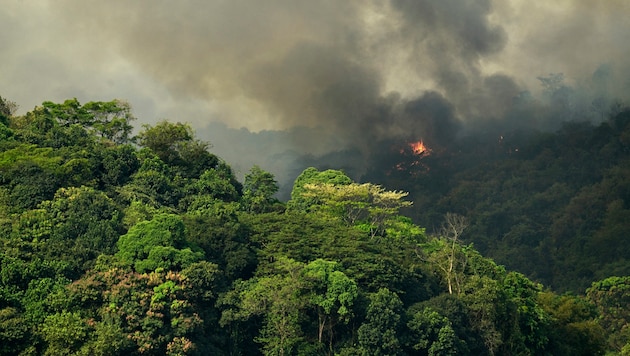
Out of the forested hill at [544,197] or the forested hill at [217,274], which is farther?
the forested hill at [544,197]

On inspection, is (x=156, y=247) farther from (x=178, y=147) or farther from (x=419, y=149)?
(x=419, y=149)

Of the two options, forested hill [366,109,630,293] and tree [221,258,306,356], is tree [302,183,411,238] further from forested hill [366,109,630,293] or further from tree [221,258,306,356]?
forested hill [366,109,630,293]

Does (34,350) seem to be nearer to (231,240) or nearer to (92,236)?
(92,236)

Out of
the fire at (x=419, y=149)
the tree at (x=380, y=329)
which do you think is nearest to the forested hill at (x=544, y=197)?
the fire at (x=419, y=149)

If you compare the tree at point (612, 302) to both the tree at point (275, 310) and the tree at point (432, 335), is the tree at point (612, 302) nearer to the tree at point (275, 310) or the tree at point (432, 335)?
the tree at point (432, 335)

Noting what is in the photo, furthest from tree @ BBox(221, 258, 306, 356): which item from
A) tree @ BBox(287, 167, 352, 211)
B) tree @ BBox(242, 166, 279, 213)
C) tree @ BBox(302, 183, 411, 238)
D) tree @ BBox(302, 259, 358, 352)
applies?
tree @ BBox(287, 167, 352, 211)

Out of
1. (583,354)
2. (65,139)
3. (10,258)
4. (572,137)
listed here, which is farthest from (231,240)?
(572,137)

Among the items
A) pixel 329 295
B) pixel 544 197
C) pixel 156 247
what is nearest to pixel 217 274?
pixel 156 247

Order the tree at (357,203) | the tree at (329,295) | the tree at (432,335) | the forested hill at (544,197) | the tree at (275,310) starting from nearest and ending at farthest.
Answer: the tree at (275,310) < the tree at (329,295) < the tree at (432,335) < the tree at (357,203) < the forested hill at (544,197)
